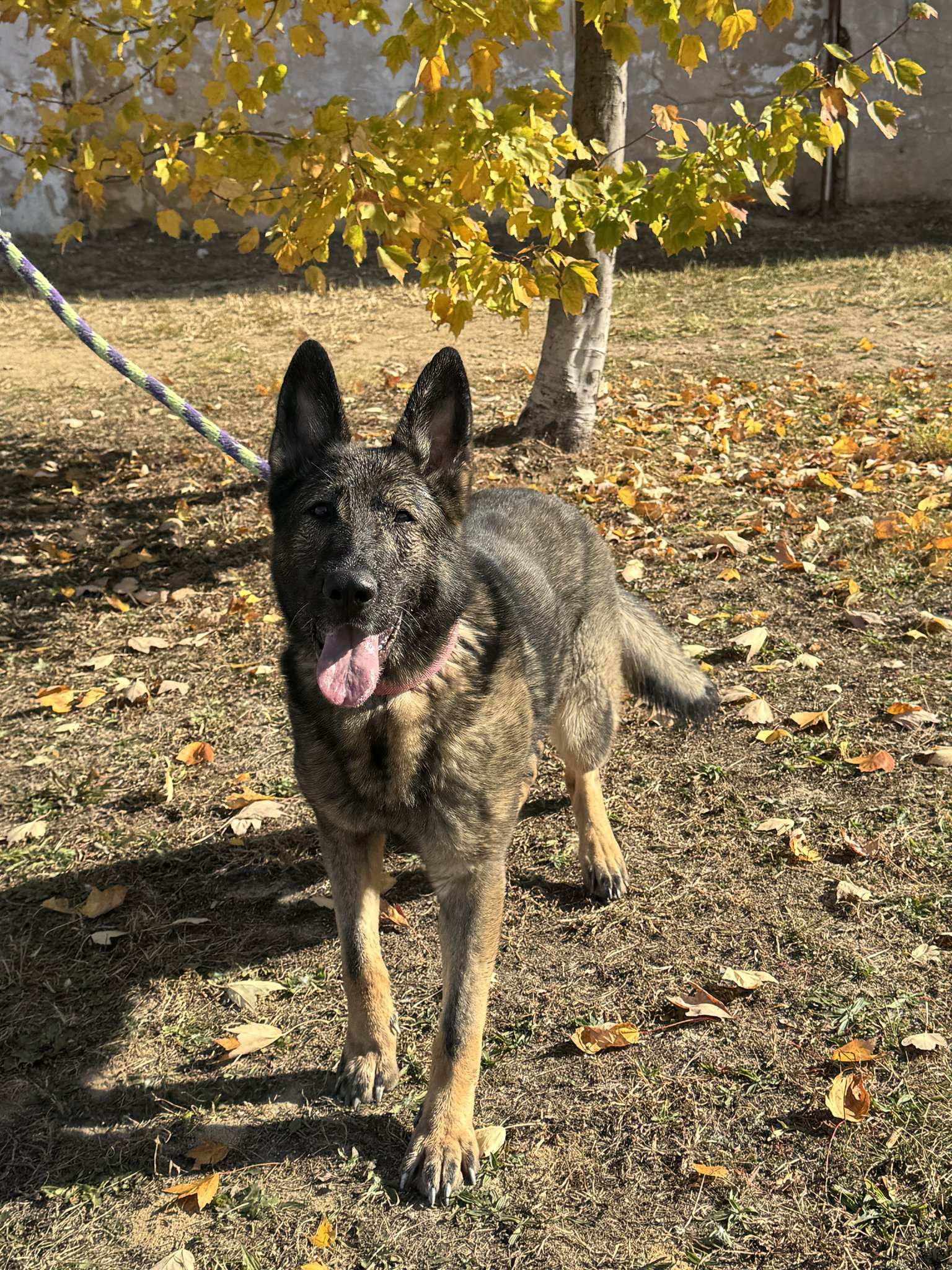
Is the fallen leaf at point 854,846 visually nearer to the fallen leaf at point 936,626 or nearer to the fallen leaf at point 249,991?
the fallen leaf at point 936,626

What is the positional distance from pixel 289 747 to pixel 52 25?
3561 mm

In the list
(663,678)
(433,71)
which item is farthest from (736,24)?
(663,678)

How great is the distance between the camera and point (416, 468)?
296 cm

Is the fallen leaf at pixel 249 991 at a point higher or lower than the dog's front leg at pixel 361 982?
lower

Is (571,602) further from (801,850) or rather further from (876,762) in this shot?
(876,762)

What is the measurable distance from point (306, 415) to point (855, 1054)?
2.38 metres

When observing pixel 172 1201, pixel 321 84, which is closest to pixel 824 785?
pixel 172 1201

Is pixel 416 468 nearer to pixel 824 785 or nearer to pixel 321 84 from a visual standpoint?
pixel 824 785

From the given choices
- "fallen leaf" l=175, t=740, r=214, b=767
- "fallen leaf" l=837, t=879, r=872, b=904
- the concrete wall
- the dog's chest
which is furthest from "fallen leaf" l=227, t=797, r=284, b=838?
the concrete wall

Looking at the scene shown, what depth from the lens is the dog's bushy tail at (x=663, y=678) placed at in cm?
405

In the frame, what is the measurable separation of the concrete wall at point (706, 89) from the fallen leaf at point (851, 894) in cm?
1291

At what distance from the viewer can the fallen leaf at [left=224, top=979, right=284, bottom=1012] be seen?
3.32 meters

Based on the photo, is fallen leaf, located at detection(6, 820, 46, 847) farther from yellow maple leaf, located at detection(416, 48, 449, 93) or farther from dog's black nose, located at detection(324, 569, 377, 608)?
yellow maple leaf, located at detection(416, 48, 449, 93)

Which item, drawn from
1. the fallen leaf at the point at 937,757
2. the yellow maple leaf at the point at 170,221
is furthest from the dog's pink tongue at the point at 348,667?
the yellow maple leaf at the point at 170,221
